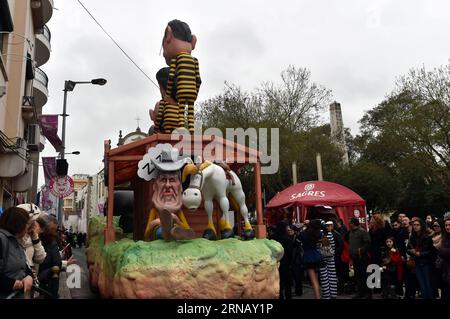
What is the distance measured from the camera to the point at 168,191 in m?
5.88

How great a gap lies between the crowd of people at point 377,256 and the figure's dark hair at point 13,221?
5.02m

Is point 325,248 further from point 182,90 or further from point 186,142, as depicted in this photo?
point 182,90

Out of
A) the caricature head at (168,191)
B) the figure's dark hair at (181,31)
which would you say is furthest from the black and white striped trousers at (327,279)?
the figure's dark hair at (181,31)

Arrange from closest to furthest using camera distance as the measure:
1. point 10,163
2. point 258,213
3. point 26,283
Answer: point 26,283 < point 258,213 < point 10,163

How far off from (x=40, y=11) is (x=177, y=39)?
39.8 ft

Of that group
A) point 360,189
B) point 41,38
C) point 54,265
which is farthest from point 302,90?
point 54,265

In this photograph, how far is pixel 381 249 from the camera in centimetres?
866

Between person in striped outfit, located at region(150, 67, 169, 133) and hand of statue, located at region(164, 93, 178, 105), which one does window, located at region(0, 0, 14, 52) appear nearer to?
person in striped outfit, located at region(150, 67, 169, 133)

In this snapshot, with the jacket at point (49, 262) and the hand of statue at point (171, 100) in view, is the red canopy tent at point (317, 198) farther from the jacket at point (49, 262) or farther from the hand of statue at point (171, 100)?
the jacket at point (49, 262)

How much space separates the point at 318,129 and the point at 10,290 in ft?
72.9

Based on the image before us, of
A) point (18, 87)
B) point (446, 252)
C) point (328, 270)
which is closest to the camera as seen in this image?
point (446, 252)

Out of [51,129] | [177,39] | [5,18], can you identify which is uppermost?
[5,18]

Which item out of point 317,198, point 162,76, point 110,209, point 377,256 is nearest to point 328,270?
point 377,256

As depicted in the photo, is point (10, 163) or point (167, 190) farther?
point (10, 163)
